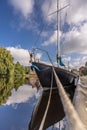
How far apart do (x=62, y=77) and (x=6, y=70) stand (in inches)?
2175

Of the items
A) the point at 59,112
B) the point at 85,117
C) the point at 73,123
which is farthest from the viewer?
the point at 59,112

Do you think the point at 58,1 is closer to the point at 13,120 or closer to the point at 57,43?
the point at 57,43

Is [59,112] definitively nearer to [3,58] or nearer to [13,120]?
[13,120]

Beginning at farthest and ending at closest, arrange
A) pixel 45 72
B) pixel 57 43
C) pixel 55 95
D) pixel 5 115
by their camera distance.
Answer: pixel 57 43
pixel 45 72
pixel 55 95
pixel 5 115

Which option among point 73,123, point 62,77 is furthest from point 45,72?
point 73,123

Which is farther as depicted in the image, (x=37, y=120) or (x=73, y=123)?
(x=37, y=120)

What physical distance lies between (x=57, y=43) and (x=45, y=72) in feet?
16.7

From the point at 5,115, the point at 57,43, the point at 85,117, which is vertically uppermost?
the point at 57,43

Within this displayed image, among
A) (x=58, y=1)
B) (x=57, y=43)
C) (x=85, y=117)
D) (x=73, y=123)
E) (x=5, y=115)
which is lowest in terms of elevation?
(x=5, y=115)

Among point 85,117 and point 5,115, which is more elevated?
point 85,117

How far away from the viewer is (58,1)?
23562 millimetres

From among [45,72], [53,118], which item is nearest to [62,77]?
[45,72]

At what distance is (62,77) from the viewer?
60.0 ft

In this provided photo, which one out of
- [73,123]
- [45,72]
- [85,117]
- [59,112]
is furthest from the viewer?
[45,72]
